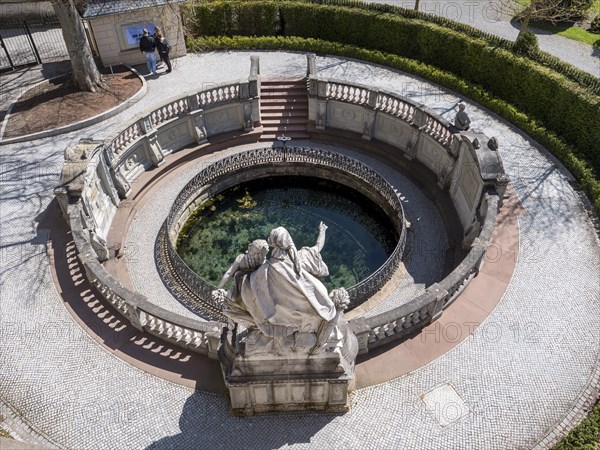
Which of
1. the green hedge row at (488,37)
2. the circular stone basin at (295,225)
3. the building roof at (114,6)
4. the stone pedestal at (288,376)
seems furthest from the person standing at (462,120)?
the building roof at (114,6)

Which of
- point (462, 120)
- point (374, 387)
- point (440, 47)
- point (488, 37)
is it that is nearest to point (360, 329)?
point (374, 387)

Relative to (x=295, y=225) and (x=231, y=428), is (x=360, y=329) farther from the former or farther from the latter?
(x=295, y=225)

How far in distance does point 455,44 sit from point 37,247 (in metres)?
23.2

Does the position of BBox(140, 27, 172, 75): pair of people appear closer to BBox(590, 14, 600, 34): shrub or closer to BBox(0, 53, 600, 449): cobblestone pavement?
BBox(0, 53, 600, 449): cobblestone pavement

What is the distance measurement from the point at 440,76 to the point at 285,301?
2133 centimetres

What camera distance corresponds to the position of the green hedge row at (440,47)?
2308 cm

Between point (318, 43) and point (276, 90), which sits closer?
point (276, 90)

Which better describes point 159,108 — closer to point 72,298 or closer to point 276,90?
point 276,90

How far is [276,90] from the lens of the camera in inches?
1041

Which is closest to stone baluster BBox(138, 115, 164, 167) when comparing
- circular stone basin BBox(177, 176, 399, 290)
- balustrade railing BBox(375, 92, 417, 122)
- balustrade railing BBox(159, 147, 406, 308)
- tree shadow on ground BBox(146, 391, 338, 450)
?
balustrade railing BBox(159, 147, 406, 308)

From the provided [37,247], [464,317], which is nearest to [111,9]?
[37,247]

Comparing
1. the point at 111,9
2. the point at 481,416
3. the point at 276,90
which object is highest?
the point at 111,9

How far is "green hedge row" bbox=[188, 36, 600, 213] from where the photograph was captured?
21.7 metres

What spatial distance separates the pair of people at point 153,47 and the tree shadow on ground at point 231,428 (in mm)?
20213
